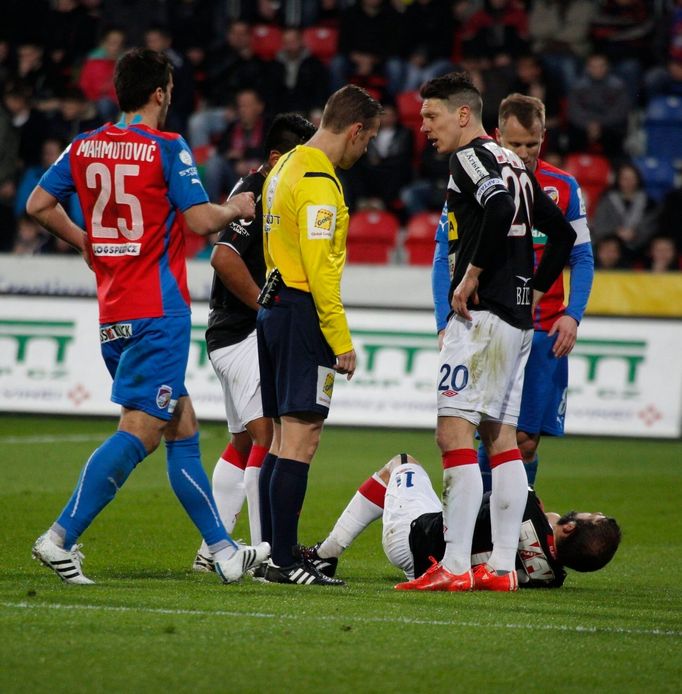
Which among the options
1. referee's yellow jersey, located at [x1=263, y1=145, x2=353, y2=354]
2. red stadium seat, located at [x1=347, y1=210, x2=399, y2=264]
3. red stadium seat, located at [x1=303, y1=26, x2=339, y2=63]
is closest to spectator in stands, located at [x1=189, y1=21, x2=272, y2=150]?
red stadium seat, located at [x1=303, y1=26, x2=339, y2=63]

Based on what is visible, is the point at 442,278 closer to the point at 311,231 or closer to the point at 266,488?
the point at 311,231

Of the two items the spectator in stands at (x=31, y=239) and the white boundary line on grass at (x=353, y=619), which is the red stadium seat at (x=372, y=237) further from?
the white boundary line on grass at (x=353, y=619)

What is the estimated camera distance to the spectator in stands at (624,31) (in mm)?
19625

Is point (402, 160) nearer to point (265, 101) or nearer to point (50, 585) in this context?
point (265, 101)

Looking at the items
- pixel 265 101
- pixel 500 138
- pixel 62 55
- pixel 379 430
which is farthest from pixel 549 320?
pixel 62 55

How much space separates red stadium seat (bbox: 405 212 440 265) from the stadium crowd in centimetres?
22

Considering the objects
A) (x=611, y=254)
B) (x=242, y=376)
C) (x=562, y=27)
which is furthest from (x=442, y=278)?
(x=562, y=27)

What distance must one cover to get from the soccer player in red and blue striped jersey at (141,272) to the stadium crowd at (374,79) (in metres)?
10.8

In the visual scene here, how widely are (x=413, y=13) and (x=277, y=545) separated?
47.2 feet

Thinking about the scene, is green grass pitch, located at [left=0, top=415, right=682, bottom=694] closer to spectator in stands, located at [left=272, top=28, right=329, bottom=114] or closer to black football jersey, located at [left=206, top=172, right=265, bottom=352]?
black football jersey, located at [left=206, top=172, right=265, bottom=352]

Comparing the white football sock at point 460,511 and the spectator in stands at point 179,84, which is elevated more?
the spectator in stands at point 179,84

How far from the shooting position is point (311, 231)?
599 cm

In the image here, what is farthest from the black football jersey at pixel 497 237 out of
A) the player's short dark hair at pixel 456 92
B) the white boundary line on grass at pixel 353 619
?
the white boundary line on grass at pixel 353 619

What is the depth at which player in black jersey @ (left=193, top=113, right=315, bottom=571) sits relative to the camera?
22.8 ft
